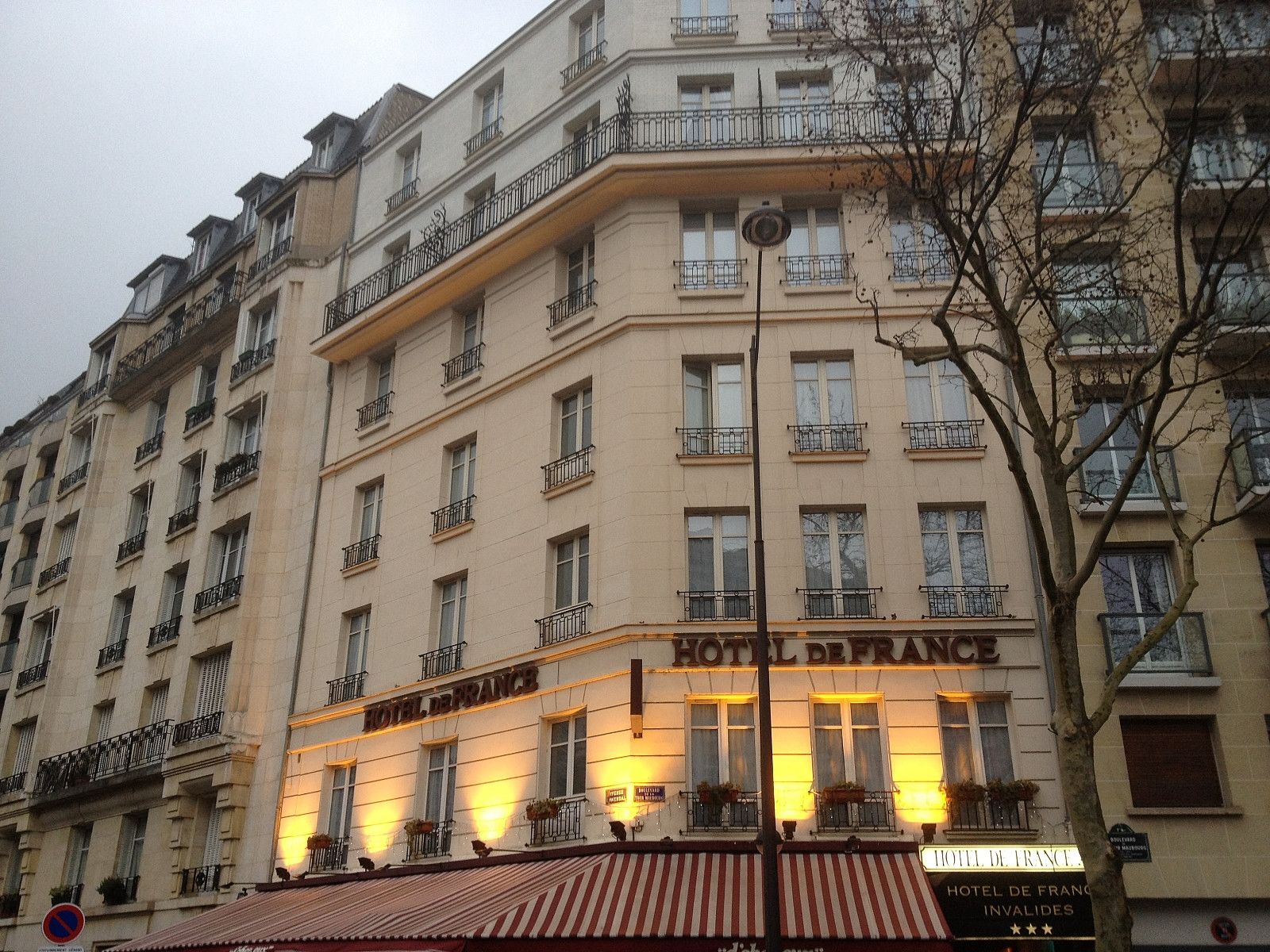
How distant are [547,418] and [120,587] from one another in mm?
16491

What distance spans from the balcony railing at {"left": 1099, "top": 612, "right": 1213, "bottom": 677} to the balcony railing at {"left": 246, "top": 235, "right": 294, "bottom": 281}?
21.5 meters

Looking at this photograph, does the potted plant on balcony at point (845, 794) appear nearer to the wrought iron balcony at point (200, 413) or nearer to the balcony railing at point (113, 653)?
the wrought iron balcony at point (200, 413)

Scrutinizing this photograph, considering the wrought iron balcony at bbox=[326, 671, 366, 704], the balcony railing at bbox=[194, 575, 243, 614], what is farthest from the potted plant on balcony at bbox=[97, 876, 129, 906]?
the wrought iron balcony at bbox=[326, 671, 366, 704]

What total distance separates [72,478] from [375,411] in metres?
16.5

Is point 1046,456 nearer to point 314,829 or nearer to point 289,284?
point 314,829

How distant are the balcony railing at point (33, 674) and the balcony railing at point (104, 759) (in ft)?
11.4

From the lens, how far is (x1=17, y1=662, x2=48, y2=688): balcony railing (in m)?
33.9

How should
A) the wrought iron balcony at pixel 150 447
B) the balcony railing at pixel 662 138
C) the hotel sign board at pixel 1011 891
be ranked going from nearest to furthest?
the hotel sign board at pixel 1011 891 < the balcony railing at pixel 662 138 < the wrought iron balcony at pixel 150 447

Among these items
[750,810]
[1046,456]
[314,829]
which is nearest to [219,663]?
[314,829]

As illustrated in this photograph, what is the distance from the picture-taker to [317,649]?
965 inches

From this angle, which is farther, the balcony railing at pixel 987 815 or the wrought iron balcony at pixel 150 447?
the wrought iron balcony at pixel 150 447

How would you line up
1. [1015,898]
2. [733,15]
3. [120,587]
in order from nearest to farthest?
1. [1015,898]
2. [733,15]
3. [120,587]

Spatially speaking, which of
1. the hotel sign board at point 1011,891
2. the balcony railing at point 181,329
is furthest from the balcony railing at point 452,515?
the balcony railing at point 181,329

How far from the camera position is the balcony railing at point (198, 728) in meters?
25.0
